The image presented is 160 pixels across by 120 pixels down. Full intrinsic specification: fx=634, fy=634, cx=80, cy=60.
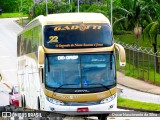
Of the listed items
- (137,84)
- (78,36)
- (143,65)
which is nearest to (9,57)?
(143,65)

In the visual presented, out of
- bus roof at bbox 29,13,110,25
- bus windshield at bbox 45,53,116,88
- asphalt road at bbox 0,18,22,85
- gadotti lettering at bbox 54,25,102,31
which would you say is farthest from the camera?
asphalt road at bbox 0,18,22,85

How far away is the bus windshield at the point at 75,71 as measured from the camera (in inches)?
872

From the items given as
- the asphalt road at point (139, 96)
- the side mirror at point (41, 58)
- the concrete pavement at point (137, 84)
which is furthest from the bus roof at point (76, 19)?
the concrete pavement at point (137, 84)

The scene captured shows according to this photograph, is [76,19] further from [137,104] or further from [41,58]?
[137,104]

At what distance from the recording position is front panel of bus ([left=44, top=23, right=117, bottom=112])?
72.2 ft

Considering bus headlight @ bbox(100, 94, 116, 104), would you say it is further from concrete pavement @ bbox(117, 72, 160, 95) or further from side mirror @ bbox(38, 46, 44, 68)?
concrete pavement @ bbox(117, 72, 160, 95)

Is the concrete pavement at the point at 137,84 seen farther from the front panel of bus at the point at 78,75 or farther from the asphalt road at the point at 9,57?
the front panel of bus at the point at 78,75

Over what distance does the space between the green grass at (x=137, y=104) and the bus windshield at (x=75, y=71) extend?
8.90m

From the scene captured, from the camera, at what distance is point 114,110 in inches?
882

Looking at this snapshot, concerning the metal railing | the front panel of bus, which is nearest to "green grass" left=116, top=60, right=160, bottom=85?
the metal railing

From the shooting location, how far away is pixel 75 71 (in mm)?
22172

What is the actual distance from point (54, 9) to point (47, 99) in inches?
2648

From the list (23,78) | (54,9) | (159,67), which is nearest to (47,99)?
(23,78)

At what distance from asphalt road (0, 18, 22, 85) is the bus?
24.9 m
